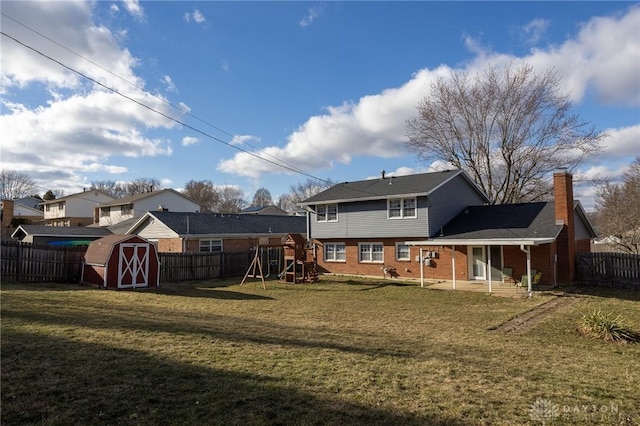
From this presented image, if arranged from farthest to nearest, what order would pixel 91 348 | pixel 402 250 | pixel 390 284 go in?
pixel 402 250, pixel 390 284, pixel 91 348

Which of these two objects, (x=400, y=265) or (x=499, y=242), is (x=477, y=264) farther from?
(x=400, y=265)

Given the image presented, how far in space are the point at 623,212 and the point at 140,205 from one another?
48.6 m

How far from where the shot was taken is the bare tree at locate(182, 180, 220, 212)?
259 ft

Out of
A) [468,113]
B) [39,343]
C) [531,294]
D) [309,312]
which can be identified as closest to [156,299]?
[309,312]

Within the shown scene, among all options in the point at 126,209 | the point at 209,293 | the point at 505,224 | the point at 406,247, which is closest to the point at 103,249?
the point at 209,293

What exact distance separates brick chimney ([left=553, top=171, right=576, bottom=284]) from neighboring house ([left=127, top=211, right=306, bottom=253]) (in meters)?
17.1

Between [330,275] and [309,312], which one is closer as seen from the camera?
[309,312]

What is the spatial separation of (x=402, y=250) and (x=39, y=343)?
61.6ft

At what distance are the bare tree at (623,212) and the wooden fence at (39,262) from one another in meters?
38.5

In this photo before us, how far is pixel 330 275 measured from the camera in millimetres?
25297

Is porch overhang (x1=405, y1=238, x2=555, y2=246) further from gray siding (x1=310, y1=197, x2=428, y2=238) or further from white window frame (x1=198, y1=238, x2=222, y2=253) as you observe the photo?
white window frame (x1=198, y1=238, x2=222, y2=253)

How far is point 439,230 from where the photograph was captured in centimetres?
2231

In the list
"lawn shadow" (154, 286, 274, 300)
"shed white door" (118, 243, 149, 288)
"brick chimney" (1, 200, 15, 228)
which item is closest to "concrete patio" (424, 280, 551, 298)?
"lawn shadow" (154, 286, 274, 300)

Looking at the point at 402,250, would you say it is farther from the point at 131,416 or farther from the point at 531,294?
the point at 131,416
